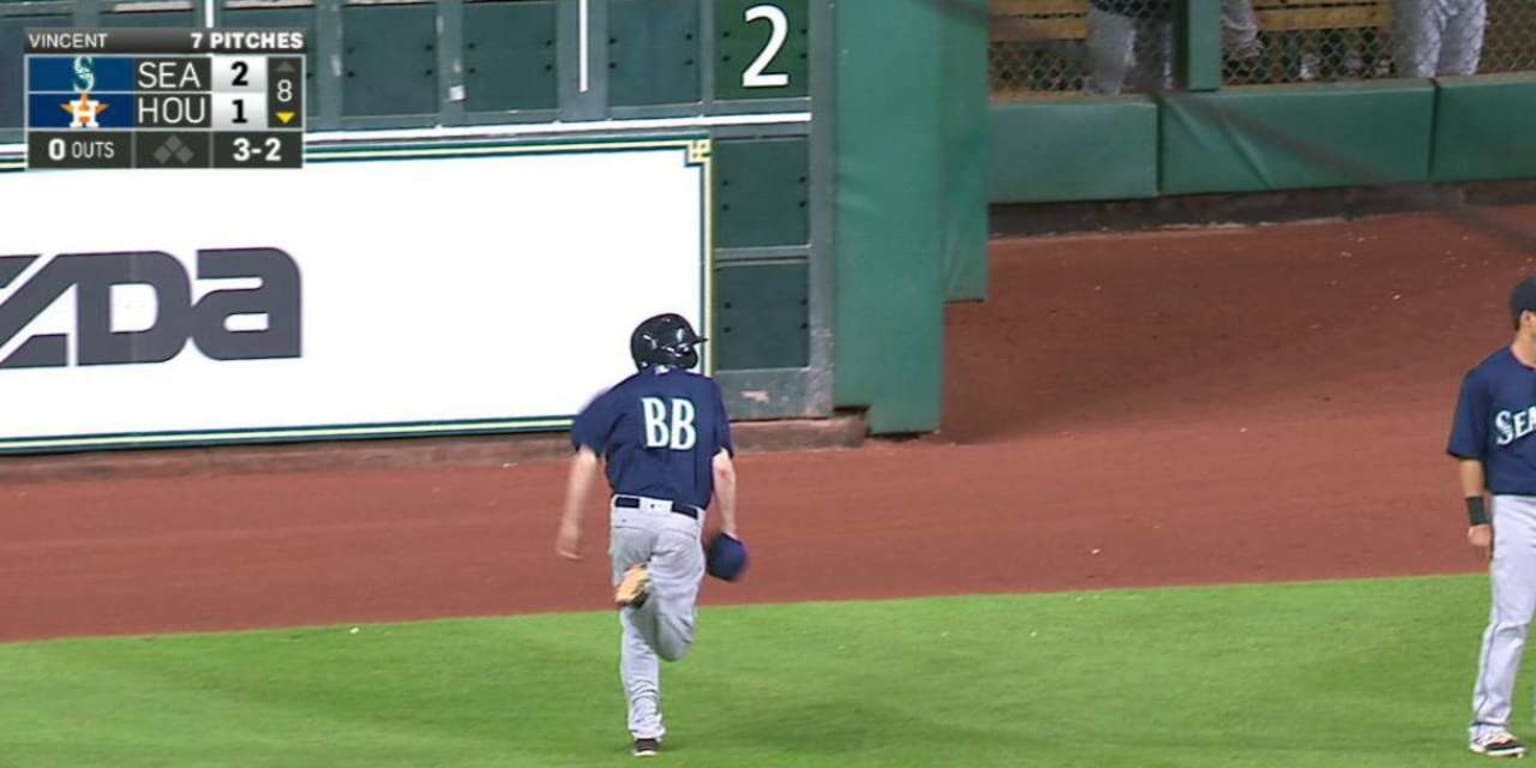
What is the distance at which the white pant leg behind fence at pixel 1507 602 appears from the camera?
26.2 ft

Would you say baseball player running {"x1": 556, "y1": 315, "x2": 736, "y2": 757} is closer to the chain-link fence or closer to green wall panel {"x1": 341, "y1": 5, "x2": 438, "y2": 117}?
green wall panel {"x1": 341, "y1": 5, "x2": 438, "y2": 117}

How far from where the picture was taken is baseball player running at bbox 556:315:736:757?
8195mm

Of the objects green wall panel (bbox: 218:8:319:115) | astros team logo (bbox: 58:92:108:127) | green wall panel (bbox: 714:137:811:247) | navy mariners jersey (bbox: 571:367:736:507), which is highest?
green wall panel (bbox: 218:8:319:115)

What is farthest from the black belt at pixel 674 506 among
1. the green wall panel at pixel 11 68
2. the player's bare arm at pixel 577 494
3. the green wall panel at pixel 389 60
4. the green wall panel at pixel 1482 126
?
the green wall panel at pixel 1482 126

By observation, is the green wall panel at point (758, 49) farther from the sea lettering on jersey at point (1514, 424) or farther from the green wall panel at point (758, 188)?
the sea lettering on jersey at point (1514, 424)

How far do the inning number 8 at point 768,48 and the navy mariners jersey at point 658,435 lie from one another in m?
5.26

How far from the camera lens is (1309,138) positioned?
18.5 metres

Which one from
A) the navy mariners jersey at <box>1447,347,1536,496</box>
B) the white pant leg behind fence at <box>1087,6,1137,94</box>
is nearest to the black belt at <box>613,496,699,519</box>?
the navy mariners jersey at <box>1447,347,1536,496</box>

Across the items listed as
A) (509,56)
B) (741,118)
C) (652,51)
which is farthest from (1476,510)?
(509,56)

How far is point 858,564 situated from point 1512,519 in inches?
160

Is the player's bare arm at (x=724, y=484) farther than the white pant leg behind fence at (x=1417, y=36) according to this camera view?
No

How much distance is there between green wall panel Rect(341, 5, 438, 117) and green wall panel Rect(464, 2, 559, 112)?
184mm

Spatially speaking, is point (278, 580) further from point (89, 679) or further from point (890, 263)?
point (890, 263)

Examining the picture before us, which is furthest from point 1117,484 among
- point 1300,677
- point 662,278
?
point 1300,677
